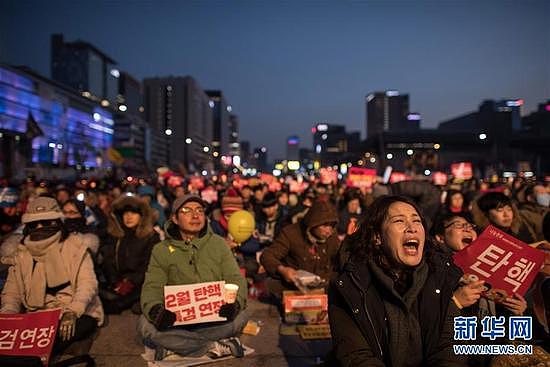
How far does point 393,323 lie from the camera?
2.64 metres

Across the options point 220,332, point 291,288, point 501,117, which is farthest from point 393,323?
point 501,117

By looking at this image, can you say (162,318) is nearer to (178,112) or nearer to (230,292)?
(230,292)

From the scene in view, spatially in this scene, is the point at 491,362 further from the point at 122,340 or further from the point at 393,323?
the point at 122,340

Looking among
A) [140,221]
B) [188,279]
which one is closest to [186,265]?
[188,279]

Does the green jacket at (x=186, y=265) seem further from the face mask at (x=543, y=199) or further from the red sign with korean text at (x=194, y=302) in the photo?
the face mask at (x=543, y=199)

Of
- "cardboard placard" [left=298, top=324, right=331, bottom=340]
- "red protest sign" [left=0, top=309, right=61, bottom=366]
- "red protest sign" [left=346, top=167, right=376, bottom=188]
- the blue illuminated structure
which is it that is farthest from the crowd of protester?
the blue illuminated structure

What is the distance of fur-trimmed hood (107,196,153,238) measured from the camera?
654cm

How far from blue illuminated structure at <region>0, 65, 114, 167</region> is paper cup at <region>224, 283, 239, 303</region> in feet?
181

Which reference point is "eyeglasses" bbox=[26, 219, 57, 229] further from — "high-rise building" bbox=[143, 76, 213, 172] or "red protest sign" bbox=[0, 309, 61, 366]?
"high-rise building" bbox=[143, 76, 213, 172]

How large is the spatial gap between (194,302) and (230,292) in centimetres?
40

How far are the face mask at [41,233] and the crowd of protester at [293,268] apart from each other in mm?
13

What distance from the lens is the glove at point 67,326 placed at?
169 inches

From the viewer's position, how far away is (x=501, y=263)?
3389mm

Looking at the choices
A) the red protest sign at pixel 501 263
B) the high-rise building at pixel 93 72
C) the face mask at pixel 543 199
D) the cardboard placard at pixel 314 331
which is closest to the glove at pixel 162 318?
the cardboard placard at pixel 314 331
